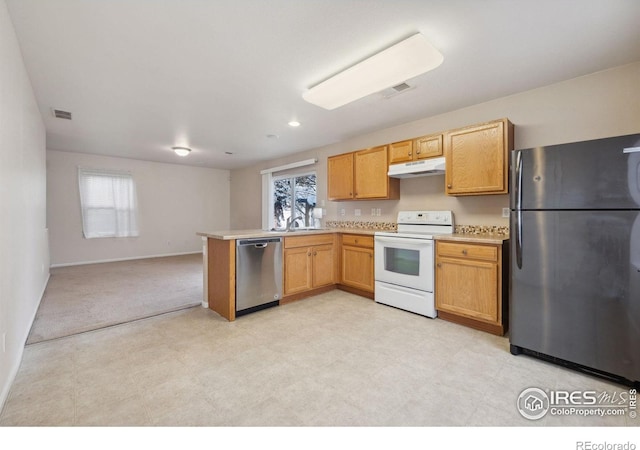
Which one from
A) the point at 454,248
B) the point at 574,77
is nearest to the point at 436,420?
the point at 454,248

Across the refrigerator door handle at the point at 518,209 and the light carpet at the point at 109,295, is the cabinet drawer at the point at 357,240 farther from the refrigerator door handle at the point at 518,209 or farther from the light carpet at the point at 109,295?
the light carpet at the point at 109,295

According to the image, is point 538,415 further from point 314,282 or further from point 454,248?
point 314,282

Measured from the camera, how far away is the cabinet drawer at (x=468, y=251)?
102 inches

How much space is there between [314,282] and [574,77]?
3.41 metres

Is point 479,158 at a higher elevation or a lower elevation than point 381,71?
lower

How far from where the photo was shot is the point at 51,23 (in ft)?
6.31

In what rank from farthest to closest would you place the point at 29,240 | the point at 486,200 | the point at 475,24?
the point at 486,200
the point at 29,240
the point at 475,24

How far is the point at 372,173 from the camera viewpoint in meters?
3.88

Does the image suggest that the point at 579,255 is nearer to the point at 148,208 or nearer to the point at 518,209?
the point at 518,209

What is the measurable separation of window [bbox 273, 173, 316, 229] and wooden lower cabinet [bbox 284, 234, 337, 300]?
1571 mm

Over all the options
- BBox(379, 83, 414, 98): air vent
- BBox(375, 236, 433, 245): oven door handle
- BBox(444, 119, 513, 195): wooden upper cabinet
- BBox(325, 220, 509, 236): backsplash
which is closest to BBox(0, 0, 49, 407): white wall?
BBox(379, 83, 414, 98): air vent

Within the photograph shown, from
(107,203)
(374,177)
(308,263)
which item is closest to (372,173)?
(374,177)

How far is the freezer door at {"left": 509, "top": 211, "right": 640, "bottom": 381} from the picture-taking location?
1781mm

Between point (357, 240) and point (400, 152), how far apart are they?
1.27 metres
